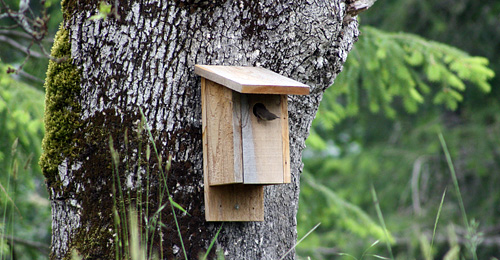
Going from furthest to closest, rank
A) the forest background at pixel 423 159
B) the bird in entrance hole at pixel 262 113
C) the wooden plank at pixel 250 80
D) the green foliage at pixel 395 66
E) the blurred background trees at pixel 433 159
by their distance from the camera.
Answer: the blurred background trees at pixel 433 159, the forest background at pixel 423 159, the green foliage at pixel 395 66, the bird in entrance hole at pixel 262 113, the wooden plank at pixel 250 80

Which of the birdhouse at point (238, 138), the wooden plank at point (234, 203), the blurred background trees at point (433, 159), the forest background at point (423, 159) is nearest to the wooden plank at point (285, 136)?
the birdhouse at point (238, 138)

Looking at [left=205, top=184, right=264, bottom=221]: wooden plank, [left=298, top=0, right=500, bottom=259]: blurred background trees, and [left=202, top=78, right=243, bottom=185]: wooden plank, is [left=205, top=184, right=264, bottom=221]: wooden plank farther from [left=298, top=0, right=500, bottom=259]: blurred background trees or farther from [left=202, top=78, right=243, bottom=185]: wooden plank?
[left=298, top=0, right=500, bottom=259]: blurred background trees

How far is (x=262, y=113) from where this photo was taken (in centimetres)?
191

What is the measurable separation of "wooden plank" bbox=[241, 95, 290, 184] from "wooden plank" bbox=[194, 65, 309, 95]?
0.09m

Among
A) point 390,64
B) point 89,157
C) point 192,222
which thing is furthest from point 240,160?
point 390,64

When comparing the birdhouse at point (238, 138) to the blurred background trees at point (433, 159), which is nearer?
the birdhouse at point (238, 138)

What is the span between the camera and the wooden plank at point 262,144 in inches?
75.1

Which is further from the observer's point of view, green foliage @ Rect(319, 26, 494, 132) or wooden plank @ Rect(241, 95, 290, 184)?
green foliage @ Rect(319, 26, 494, 132)

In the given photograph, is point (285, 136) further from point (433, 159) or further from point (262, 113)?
point (433, 159)

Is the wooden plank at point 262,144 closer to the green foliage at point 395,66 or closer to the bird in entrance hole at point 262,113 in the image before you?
the bird in entrance hole at point 262,113

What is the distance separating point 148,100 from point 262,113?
0.42m

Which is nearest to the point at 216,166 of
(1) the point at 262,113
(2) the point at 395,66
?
(1) the point at 262,113

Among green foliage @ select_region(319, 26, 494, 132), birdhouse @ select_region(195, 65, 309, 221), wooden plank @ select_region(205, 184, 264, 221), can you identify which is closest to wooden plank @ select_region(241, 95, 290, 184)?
birdhouse @ select_region(195, 65, 309, 221)

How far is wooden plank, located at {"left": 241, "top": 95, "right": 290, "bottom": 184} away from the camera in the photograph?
1907 mm
